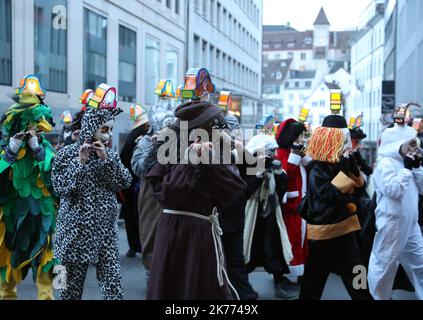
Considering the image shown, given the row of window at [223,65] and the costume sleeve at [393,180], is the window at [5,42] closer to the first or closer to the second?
the costume sleeve at [393,180]

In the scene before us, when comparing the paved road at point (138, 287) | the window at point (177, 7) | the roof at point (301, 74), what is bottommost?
the paved road at point (138, 287)

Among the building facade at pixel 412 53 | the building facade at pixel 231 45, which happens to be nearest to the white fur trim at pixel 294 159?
the building facade at pixel 412 53

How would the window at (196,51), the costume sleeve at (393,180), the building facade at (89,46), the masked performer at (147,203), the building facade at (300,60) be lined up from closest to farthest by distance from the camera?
the costume sleeve at (393,180) < the masked performer at (147,203) < the building facade at (89,46) < the window at (196,51) < the building facade at (300,60)

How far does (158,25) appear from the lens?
24.0m

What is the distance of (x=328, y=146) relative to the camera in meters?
5.07

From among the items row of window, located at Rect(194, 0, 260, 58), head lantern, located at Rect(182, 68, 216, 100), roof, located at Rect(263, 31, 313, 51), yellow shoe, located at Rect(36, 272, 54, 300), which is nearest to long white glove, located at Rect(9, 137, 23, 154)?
yellow shoe, located at Rect(36, 272, 54, 300)

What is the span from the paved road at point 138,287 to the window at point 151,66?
15.8 metres

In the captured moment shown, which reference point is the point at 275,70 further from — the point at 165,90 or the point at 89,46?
the point at 165,90

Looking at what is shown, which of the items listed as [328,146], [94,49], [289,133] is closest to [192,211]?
[328,146]

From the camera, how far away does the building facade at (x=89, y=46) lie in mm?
13094
